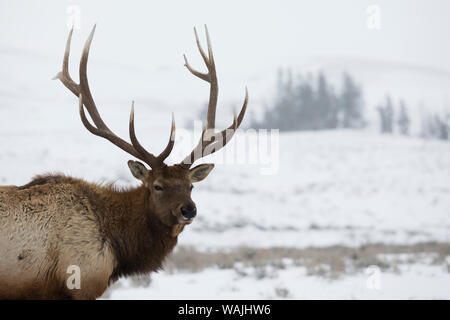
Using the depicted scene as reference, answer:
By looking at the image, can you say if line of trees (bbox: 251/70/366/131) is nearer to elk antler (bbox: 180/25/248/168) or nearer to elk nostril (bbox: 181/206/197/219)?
elk antler (bbox: 180/25/248/168)

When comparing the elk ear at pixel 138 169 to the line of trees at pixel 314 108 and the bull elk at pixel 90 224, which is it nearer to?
the bull elk at pixel 90 224

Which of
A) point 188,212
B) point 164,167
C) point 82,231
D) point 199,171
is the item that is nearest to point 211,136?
point 199,171

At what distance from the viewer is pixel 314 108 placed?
84125mm

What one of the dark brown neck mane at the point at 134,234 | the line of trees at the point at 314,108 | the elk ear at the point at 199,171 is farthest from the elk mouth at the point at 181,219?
the line of trees at the point at 314,108

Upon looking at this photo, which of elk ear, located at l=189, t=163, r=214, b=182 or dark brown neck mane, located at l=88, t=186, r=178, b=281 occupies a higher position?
elk ear, located at l=189, t=163, r=214, b=182

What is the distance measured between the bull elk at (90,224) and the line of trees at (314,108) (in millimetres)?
73392

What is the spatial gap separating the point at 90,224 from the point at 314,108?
81006 mm

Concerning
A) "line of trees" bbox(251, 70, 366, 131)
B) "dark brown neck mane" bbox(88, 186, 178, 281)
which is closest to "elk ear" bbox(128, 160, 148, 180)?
"dark brown neck mane" bbox(88, 186, 178, 281)

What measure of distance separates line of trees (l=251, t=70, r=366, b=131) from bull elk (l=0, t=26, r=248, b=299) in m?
73.4

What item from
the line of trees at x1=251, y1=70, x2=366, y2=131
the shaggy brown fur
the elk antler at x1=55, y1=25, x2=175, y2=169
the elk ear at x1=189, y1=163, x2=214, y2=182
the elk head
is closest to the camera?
the shaggy brown fur

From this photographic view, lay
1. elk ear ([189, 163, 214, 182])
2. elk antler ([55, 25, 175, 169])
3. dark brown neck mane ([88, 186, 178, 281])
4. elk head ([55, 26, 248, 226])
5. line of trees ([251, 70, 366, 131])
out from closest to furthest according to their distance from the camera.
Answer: dark brown neck mane ([88, 186, 178, 281]) → elk head ([55, 26, 248, 226]) → elk antler ([55, 25, 175, 169]) → elk ear ([189, 163, 214, 182]) → line of trees ([251, 70, 366, 131])

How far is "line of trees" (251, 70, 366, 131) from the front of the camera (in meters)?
83.0

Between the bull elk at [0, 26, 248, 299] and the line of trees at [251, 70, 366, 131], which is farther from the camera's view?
the line of trees at [251, 70, 366, 131]
